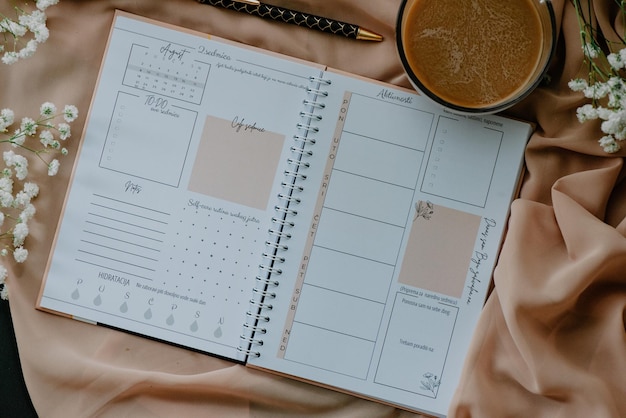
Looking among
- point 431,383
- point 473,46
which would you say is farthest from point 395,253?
point 473,46

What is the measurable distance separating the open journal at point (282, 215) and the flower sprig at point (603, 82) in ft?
0.35

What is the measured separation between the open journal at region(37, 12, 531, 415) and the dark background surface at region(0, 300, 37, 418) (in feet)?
0.22

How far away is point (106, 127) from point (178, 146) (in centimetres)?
10

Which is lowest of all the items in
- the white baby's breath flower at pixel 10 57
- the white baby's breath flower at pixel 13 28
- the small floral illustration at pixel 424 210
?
the small floral illustration at pixel 424 210

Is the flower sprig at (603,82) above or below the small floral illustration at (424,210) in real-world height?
above

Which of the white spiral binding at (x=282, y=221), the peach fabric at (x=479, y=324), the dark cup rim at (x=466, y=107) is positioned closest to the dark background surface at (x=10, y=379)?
the peach fabric at (x=479, y=324)

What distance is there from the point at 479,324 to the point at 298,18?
1.53ft

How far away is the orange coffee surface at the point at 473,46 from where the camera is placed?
2.72 feet

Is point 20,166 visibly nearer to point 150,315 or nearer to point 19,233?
point 19,233

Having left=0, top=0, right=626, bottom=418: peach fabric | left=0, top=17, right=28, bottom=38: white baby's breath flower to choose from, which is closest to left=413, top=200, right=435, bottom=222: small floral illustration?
left=0, top=0, right=626, bottom=418: peach fabric

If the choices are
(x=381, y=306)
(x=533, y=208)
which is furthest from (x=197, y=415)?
(x=533, y=208)

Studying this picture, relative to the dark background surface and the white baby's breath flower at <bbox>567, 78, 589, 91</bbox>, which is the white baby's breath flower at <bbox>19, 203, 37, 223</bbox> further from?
the white baby's breath flower at <bbox>567, 78, 589, 91</bbox>

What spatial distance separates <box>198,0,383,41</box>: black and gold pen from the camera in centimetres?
90

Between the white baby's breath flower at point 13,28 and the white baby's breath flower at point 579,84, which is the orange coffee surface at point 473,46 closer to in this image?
the white baby's breath flower at point 579,84
